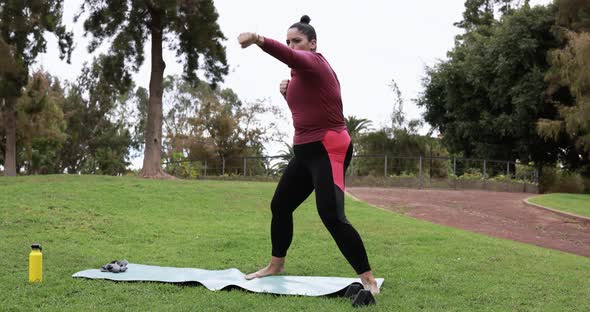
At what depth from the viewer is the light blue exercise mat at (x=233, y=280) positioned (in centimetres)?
458

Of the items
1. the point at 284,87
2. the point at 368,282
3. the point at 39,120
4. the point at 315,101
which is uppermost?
the point at 39,120

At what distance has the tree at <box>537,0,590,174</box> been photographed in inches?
694

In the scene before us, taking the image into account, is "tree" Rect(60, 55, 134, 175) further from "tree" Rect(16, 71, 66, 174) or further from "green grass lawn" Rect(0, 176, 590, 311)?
"green grass lawn" Rect(0, 176, 590, 311)

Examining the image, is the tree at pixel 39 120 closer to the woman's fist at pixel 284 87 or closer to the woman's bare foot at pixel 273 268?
the woman's bare foot at pixel 273 268

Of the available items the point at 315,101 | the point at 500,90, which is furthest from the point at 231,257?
the point at 500,90

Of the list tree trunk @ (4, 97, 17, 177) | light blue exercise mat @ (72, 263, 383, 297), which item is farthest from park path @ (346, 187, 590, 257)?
tree trunk @ (4, 97, 17, 177)

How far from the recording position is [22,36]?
71.2 feet

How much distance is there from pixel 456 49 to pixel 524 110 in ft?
26.2

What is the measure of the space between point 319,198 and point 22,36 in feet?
67.9

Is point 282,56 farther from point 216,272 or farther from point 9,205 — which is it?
point 9,205

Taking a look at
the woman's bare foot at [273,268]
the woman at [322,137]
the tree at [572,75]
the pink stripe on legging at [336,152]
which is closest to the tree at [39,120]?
the tree at [572,75]

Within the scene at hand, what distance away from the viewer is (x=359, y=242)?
14.7 ft

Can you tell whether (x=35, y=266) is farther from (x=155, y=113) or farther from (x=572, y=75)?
(x=572, y=75)

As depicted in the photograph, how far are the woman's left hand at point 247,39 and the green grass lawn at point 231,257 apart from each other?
1817 mm
